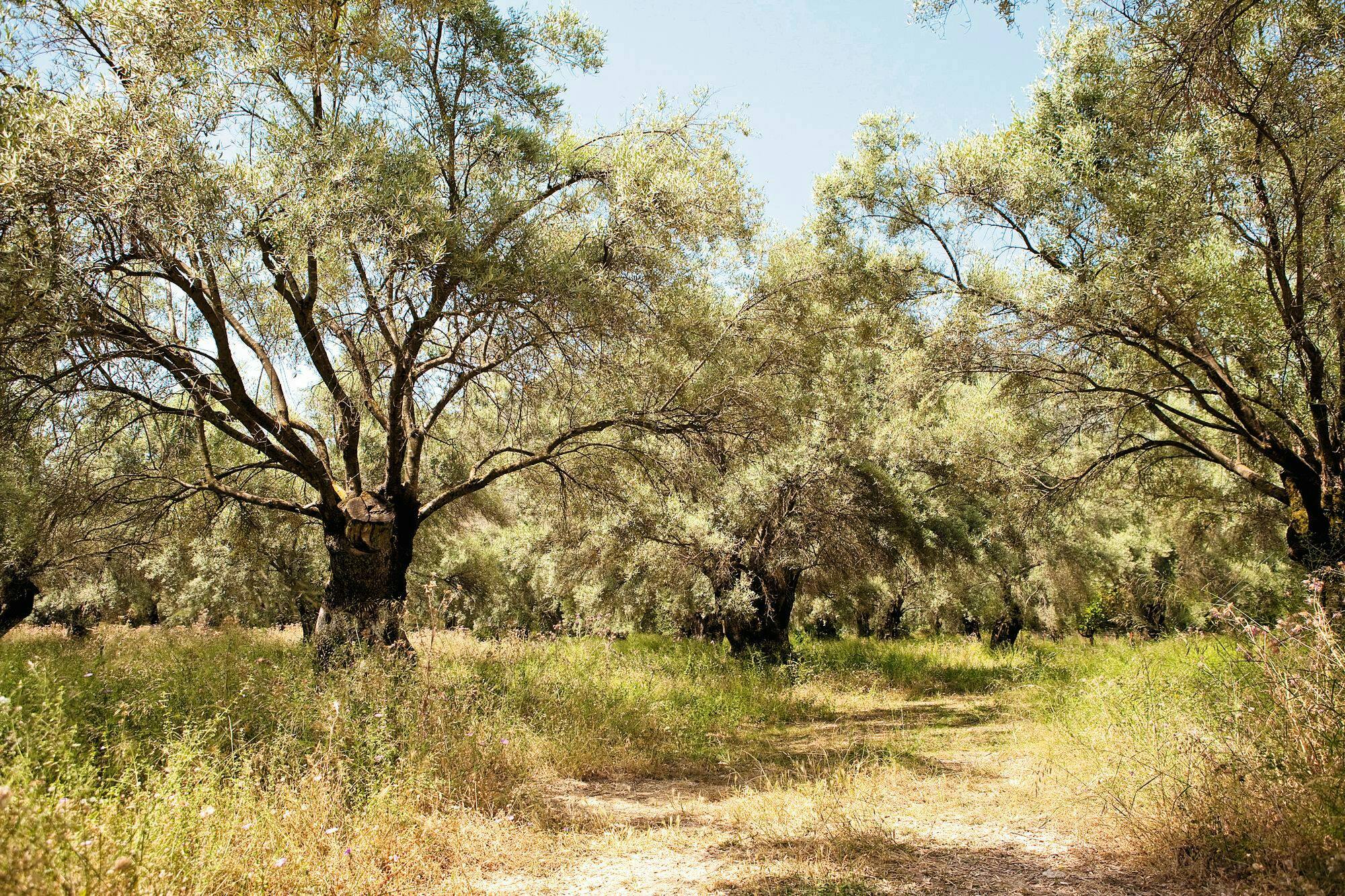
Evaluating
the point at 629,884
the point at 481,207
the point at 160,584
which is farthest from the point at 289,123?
the point at 160,584

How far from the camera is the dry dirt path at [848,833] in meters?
3.94

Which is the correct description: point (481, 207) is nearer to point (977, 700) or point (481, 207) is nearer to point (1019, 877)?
point (1019, 877)

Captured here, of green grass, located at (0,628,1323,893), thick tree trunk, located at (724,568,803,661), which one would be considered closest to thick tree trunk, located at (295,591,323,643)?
green grass, located at (0,628,1323,893)

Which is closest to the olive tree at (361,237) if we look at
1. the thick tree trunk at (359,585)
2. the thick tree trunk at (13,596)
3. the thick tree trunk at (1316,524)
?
the thick tree trunk at (359,585)

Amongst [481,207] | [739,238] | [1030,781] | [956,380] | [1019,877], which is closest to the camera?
[1019,877]

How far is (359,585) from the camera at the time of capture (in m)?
8.30

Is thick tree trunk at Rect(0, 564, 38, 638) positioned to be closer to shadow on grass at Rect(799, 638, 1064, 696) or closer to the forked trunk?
shadow on grass at Rect(799, 638, 1064, 696)

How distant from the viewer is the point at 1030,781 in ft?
19.7

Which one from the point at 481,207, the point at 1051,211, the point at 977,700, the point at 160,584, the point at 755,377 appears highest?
the point at 1051,211

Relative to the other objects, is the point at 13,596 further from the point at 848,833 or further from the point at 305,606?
the point at 848,833

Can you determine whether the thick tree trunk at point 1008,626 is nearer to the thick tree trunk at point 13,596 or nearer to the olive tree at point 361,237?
the olive tree at point 361,237

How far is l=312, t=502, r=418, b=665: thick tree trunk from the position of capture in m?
8.03

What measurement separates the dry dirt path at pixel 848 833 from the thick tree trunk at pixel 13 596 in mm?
15435

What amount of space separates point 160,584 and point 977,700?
78.5 feet
